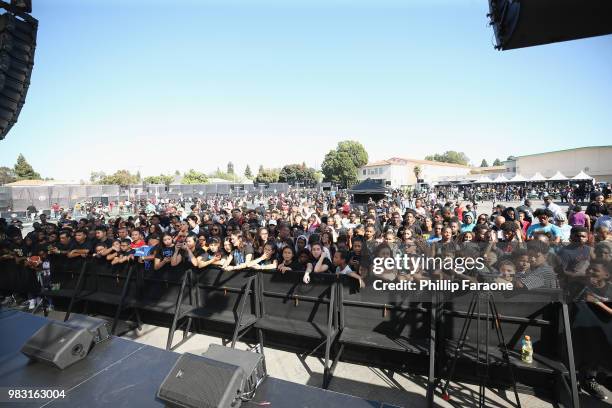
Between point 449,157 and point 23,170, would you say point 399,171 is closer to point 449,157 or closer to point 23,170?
point 449,157

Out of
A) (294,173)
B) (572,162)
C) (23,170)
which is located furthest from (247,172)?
(572,162)

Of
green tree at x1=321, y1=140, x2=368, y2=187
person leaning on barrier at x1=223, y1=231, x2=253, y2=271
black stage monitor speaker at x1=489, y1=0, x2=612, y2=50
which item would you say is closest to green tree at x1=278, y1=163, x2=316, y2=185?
green tree at x1=321, y1=140, x2=368, y2=187

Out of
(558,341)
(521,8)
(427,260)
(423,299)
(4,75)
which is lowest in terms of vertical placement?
(558,341)

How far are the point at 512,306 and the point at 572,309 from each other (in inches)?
24.1

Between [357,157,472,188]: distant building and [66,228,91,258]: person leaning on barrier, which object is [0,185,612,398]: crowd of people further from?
[357,157,472,188]: distant building

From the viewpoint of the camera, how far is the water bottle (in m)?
3.48

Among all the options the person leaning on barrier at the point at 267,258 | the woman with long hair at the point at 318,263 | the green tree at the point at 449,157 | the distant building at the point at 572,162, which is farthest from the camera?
the green tree at the point at 449,157

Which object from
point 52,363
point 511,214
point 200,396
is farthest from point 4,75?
point 511,214

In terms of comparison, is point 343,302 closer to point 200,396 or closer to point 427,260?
point 427,260

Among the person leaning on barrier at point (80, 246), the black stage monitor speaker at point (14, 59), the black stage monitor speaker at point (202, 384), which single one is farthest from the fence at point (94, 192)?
the black stage monitor speaker at point (202, 384)

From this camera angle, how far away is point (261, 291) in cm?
500

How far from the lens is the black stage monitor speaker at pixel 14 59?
3.48m

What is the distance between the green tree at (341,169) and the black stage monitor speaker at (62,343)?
242 ft

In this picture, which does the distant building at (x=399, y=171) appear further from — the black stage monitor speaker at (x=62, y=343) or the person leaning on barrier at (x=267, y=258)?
the black stage monitor speaker at (x=62, y=343)
